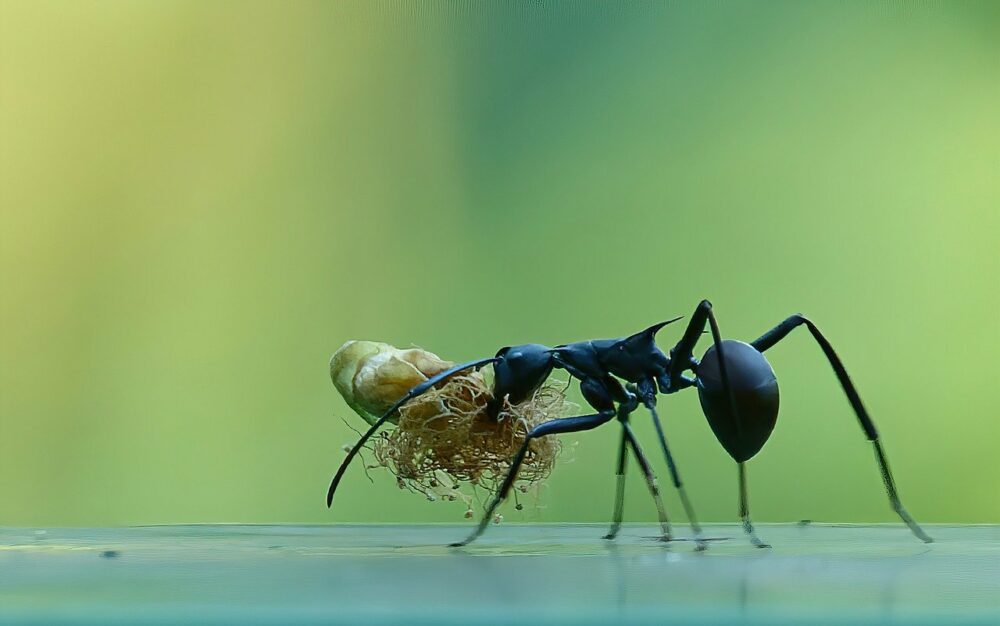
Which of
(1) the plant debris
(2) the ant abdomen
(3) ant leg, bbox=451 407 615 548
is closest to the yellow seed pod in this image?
(1) the plant debris

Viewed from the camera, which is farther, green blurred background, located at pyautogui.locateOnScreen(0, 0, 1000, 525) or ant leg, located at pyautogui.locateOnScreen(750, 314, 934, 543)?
green blurred background, located at pyautogui.locateOnScreen(0, 0, 1000, 525)

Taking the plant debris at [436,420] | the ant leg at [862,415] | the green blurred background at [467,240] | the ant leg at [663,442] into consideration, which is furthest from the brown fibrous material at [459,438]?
the green blurred background at [467,240]

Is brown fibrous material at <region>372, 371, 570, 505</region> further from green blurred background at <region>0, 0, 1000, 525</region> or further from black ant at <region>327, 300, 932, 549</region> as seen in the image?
green blurred background at <region>0, 0, 1000, 525</region>

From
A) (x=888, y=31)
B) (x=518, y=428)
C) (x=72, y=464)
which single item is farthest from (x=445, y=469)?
(x=888, y=31)

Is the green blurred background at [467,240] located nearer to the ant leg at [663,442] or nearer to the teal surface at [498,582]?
the ant leg at [663,442]

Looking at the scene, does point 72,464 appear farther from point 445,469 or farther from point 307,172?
point 445,469

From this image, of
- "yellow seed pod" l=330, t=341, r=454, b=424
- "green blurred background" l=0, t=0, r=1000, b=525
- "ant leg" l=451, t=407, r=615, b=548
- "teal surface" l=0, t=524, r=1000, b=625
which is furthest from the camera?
"green blurred background" l=0, t=0, r=1000, b=525

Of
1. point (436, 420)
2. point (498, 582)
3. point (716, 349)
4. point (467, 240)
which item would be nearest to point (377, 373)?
point (436, 420)
